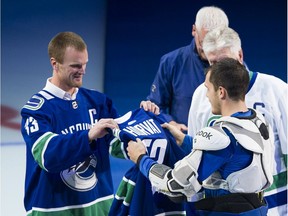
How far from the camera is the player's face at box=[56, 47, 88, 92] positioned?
2863 mm

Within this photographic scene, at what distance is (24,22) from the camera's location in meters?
8.57

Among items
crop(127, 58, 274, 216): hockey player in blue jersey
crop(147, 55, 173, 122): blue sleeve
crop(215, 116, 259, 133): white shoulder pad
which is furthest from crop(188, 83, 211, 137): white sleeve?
crop(147, 55, 173, 122): blue sleeve

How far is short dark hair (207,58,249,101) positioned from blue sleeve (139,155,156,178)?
38cm

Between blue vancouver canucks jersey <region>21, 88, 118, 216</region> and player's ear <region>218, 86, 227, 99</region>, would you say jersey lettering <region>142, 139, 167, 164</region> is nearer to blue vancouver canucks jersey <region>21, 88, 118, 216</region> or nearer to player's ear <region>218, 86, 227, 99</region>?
blue vancouver canucks jersey <region>21, 88, 118, 216</region>

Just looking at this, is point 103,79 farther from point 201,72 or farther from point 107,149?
point 107,149

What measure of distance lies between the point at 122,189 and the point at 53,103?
488 millimetres

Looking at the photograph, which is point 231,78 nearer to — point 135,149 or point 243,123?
point 243,123

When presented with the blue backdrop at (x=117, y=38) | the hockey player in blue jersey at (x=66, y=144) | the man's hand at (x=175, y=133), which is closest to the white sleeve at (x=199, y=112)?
the man's hand at (x=175, y=133)

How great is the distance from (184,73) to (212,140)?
171cm

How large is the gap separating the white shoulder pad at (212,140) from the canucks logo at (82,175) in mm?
652

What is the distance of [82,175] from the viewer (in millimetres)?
2830

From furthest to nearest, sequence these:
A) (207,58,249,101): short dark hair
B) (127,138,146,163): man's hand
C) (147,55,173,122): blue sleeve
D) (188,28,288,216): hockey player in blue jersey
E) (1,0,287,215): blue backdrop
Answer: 1. (1,0,287,215): blue backdrop
2. (147,55,173,122): blue sleeve
3. (188,28,288,216): hockey player in blue jersey
4. (127,138,146,163): man's hand
5. (207,58,249,101): short dark hair

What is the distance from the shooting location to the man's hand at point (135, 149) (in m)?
2.60

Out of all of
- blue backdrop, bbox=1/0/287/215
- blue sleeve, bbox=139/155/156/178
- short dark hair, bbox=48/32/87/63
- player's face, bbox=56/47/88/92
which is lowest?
blue sleeve, bbox=139/155/156/178
